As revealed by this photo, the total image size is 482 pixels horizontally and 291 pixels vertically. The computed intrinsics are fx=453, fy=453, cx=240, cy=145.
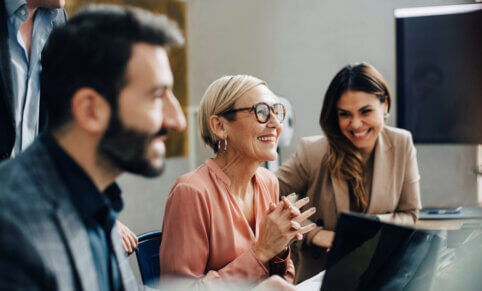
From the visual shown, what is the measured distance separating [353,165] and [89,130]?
5.35 ft

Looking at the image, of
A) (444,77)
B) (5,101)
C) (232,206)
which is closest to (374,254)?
(232,206)

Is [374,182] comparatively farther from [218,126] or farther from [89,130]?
[89,130]

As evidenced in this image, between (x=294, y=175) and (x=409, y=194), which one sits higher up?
(x=294, y=175)

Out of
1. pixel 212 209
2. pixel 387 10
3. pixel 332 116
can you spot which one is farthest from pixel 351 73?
pixel 387 10

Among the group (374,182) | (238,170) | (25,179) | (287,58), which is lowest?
(374,182)

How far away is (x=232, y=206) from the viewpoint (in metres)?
1.54

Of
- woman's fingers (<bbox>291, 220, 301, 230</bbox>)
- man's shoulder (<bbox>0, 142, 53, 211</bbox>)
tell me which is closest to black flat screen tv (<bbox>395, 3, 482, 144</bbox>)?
woman's fingers (<bbox>291, 220, 301, 230</bbox>)

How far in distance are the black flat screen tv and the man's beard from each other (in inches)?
111

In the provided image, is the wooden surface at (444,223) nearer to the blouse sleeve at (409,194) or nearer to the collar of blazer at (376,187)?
the blouse sleeve at (409,194)

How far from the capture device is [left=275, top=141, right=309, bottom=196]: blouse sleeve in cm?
230

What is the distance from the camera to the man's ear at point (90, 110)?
2.53 feet

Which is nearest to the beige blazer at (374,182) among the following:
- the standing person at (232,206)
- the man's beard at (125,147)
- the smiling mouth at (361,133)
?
the smiling mouth at (361,133)

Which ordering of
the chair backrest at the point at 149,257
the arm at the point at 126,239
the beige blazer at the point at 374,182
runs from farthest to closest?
the beige blazer at the point at 374,182, the chair backrest at the point at 149,257, the arm at the point at 126,239

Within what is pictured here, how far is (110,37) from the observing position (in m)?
0.77
